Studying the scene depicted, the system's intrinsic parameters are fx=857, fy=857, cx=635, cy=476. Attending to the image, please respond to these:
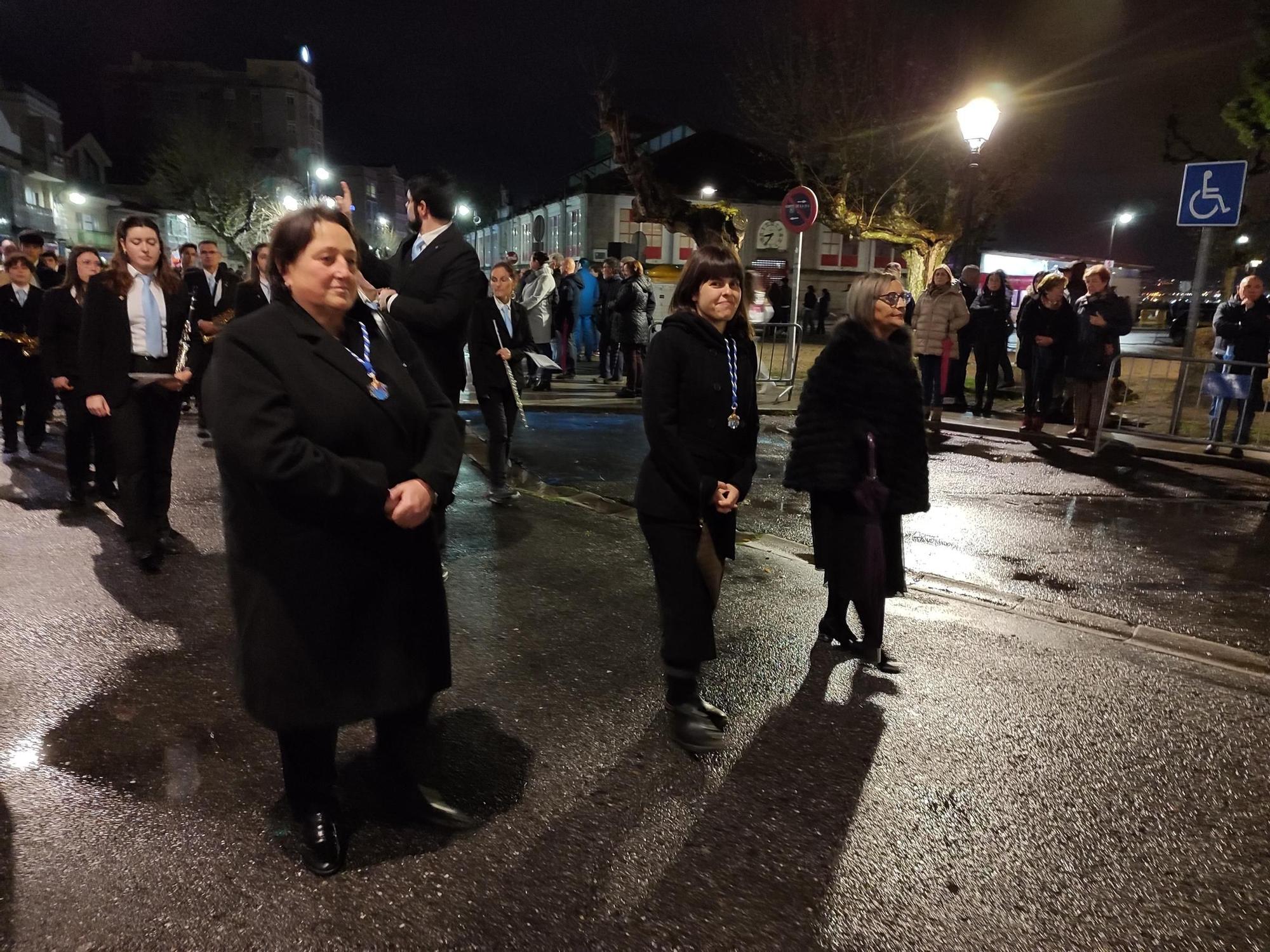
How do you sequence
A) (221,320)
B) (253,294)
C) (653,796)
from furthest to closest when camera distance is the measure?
(221,320)
(253,294)
(653,796)

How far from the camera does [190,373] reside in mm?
5410

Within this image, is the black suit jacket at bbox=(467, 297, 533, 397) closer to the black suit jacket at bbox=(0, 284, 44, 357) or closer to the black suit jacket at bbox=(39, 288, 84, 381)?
the black suit jacket at bbox=(39, 288, 84, 381)

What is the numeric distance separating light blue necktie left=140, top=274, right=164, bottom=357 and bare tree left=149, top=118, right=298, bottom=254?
51.2 meters

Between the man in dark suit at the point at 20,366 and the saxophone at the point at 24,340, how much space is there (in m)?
0.03

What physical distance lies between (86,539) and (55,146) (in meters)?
65.7

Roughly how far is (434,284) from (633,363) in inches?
339

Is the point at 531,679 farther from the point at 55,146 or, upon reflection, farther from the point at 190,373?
the point at 55,146

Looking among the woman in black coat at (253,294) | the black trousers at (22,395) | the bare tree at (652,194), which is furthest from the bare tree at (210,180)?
the woman in black coat at (253,294)

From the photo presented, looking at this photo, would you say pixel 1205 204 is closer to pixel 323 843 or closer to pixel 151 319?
pixel 151 319

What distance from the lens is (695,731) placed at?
346 centimetres

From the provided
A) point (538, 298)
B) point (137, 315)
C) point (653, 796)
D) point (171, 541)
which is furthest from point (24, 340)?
point (653, 796)

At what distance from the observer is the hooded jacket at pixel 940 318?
11.5 metres

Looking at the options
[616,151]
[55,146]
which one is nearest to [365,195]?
[55,146]

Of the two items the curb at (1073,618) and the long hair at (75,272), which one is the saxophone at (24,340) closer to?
the long hair at (75,272)
